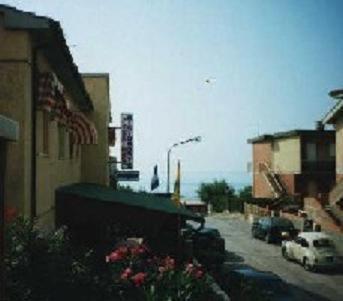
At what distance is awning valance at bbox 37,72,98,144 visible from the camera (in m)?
13.1

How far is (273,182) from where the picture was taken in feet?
196

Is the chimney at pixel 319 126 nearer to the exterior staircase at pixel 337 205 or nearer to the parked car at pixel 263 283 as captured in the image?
the exterior staircase at pixel 337 205

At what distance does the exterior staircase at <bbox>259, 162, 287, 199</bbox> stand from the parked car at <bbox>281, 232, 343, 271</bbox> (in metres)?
25.8

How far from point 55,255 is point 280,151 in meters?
52.1

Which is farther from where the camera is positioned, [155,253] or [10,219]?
[155,253]

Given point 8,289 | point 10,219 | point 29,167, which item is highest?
point 29,167

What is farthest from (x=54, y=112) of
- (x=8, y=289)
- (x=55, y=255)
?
(x=8, y=289)

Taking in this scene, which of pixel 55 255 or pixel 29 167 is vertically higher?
pixel 29 167

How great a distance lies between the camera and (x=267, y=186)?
6256cm

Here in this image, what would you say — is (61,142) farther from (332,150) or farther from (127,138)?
(332,150)

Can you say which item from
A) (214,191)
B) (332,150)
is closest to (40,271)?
(332,150)

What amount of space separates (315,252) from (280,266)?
213 cm

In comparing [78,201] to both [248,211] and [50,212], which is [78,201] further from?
[248,211]

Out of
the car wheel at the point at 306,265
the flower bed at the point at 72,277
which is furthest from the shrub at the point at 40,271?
the car wheel at the point at 306,265
